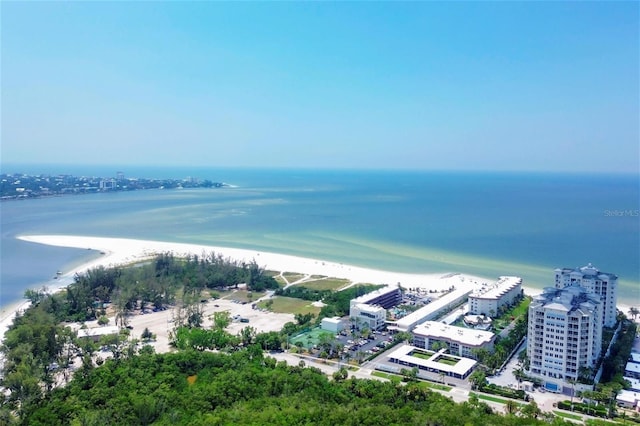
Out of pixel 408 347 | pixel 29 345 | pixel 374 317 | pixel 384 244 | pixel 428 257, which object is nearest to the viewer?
pixel 29 345

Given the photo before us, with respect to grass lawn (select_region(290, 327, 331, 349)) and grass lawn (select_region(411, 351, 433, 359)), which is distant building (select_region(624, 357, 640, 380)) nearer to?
grass lawn (select_region(411, 351, 433, 359))

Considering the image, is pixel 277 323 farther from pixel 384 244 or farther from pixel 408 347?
pixel 384 244

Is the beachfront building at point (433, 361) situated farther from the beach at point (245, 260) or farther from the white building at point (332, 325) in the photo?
the beach at point (245, 260)

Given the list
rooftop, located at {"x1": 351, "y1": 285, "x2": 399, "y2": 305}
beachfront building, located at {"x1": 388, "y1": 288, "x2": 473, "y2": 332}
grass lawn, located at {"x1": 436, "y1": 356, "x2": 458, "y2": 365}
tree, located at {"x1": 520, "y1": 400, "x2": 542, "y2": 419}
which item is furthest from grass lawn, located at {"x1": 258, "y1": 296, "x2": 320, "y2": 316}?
tree, located at {"x1": 520, "y1": 400, "x2": 542, "y2": 419}

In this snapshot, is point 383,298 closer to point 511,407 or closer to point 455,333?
point 455,333

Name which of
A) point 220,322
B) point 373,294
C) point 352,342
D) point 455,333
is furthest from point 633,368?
point 220,322

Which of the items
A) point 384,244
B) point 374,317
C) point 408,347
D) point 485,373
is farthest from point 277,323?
point 384,244
